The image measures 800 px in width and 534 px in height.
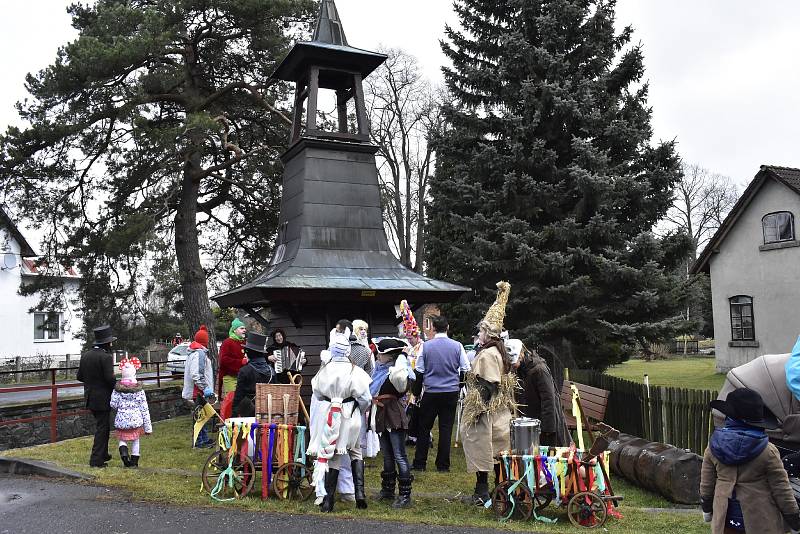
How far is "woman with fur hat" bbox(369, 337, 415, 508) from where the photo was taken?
24.9ft

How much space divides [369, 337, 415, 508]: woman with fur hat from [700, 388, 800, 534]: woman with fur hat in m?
3.64

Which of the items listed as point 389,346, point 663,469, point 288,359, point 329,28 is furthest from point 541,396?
point 329,28

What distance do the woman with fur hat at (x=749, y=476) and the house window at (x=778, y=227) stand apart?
75.5ft

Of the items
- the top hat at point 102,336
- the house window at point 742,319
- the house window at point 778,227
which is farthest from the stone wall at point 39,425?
the house window at point 778,227

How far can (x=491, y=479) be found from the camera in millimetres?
9102

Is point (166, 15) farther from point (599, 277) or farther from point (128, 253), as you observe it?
point (599, 277)

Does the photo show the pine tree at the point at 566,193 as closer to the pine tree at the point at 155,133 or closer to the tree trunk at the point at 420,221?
the pine tree at the point at 155,133

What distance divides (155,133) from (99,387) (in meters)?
8.08

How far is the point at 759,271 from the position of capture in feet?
84.1

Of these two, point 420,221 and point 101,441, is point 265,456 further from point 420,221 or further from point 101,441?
point 420,221

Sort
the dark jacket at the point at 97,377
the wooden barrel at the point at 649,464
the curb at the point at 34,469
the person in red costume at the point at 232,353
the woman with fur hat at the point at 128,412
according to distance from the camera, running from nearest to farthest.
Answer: the wooden barrel at the point at 649,464
the curb at the point at 34,469
the woman with fur hat at the point at 128,412
the dark jacket at the point at 97,377
the person in red costume at the point at 232,353

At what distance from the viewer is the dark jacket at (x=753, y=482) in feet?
14.6

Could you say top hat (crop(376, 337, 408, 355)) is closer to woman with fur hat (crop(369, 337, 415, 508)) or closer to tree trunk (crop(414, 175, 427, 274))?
woman with fur hat (crop(369, 337, 415, 508))

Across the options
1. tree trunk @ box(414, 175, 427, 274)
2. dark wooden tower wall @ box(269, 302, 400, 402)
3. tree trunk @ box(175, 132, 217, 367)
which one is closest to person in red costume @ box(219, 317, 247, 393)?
dark wooden tower wall @ box(269, 302, 400, 402)
